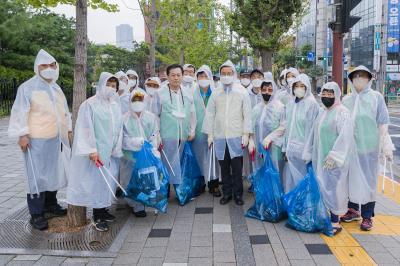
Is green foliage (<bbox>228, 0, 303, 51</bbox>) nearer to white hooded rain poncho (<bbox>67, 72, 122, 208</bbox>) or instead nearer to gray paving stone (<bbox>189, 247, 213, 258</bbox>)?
white hooded rain poncho (<bbox>67, 72, 122, 208</bbox>)

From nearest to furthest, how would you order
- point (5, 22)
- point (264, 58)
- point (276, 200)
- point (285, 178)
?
point (276, 200) → point (285, 178) → point (264, 58) → point (5, 22)

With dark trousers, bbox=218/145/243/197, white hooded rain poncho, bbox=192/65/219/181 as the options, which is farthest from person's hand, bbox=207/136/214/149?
white hooded rain poncho, bbox=192/65/219/181

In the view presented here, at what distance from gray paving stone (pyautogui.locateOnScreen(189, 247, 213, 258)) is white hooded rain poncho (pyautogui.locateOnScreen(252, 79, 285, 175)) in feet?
4.89

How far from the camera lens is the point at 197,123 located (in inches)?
243

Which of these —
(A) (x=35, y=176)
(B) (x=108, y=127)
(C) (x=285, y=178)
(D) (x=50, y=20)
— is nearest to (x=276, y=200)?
(C) (x=285, y=178)

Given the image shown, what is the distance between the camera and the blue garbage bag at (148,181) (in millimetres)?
4852

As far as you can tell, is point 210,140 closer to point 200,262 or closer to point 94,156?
point 94,156

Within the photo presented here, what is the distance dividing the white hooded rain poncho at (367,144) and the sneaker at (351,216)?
0.43 metres

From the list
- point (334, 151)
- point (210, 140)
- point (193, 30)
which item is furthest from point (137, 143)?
point (193, 30)

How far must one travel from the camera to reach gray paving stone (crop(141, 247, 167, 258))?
4.00 m

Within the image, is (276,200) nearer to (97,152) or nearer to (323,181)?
(323,181)

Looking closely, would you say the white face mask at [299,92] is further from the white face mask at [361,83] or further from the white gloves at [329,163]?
the white gloves at [329,163]

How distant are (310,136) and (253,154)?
1060 mm

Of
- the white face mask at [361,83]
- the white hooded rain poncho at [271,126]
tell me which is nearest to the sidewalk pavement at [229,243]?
the white hooded rain poncho at [271,126]
